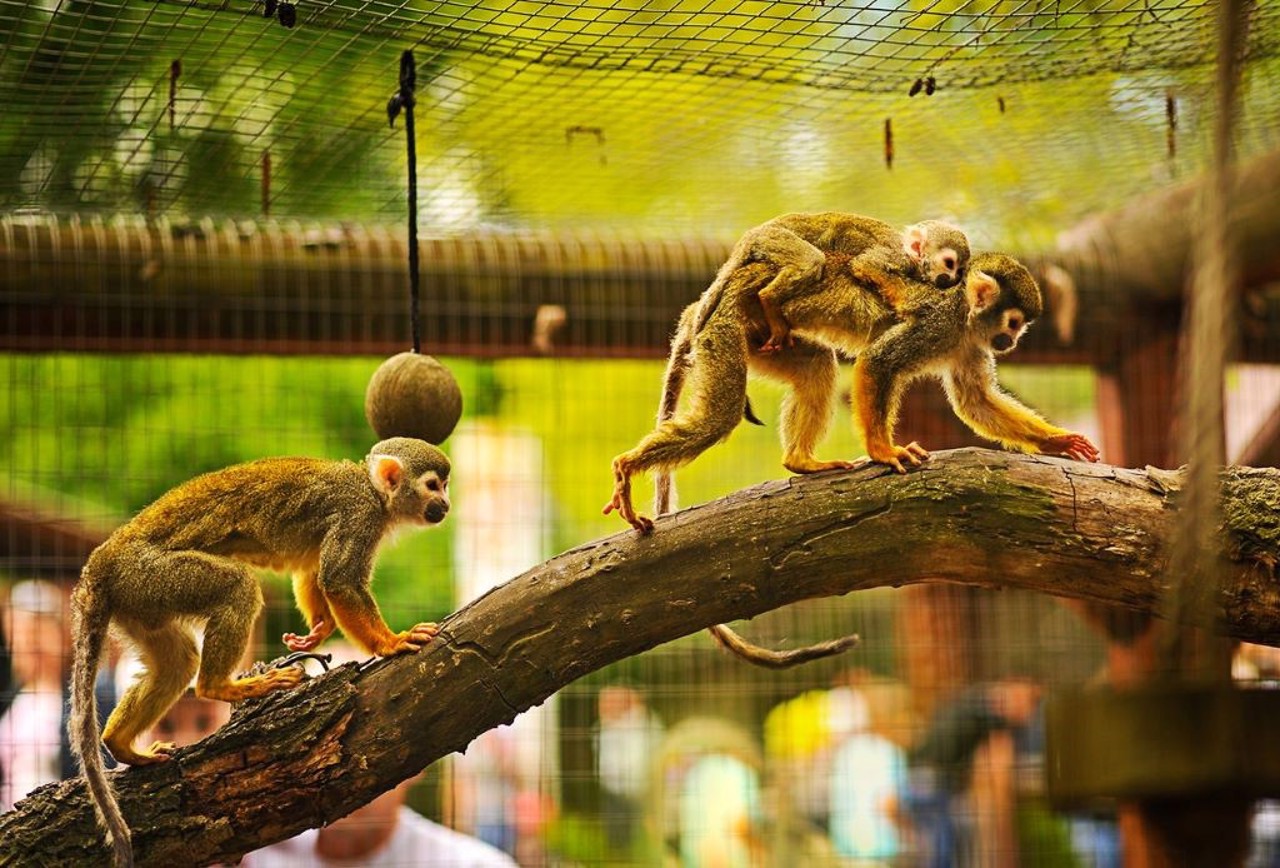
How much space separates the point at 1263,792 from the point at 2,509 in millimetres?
5721

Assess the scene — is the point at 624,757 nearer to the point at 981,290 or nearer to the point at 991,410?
the point at 991,410

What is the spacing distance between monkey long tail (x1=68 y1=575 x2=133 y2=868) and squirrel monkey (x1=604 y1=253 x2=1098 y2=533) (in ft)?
4.56

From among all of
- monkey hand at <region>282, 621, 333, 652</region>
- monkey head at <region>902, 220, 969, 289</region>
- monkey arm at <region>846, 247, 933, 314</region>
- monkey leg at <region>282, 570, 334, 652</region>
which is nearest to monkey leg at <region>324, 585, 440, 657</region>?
monkey hand at <region>282, 621, 333, 652</region>

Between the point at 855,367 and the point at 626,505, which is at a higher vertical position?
the point at 855,367

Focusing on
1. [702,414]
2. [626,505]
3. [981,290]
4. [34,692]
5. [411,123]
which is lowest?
[34,692]

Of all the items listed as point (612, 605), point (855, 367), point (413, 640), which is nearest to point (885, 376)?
point (855, 367)

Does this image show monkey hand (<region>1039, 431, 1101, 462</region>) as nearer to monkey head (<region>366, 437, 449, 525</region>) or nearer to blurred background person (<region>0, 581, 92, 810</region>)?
monkey head (<region>366, 437, 449, 525</region>)

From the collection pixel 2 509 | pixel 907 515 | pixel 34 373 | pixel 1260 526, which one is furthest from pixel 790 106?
pixel 2 509

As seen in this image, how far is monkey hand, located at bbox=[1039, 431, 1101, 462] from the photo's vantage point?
3627mm

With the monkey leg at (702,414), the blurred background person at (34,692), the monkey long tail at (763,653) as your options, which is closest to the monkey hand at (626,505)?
the monkey leg at (702,414)

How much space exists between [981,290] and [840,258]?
42 cm

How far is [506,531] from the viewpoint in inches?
292

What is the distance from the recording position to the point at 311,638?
3742 mm

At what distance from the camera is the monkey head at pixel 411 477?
12.9ft
